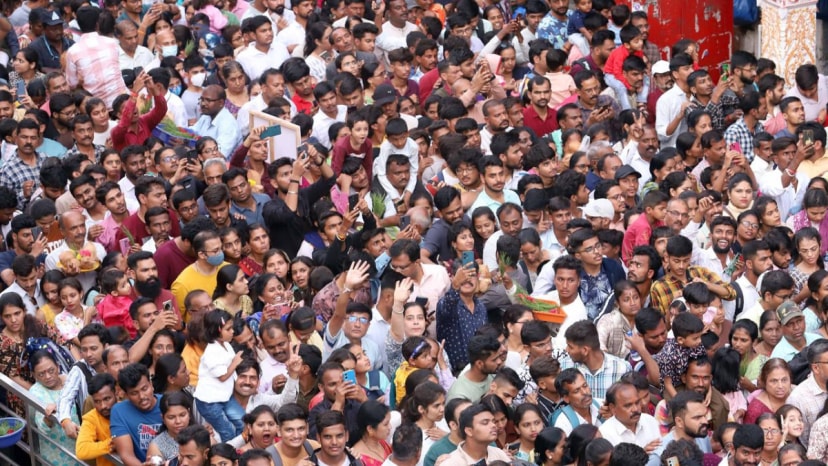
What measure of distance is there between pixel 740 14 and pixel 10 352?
33.1 ft

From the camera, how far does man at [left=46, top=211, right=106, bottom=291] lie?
12.8 metres

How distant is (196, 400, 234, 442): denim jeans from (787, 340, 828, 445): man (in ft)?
11.9

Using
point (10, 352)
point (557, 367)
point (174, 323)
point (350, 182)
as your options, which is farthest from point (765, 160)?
point (10, 352)

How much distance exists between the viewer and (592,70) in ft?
54.3

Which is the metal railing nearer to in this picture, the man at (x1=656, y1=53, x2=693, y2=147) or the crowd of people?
the crowd of people

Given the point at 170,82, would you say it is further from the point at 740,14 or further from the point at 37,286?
the point at 740,14

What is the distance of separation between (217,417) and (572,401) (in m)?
2.24

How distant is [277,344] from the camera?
1143cm

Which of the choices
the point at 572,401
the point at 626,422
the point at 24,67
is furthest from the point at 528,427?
the point at 24,67

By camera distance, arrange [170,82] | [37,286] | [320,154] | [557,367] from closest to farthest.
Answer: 1. [557,367]
2. [37,286]
3. [320,154]
4. [170,82]

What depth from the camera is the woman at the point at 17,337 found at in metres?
11.6

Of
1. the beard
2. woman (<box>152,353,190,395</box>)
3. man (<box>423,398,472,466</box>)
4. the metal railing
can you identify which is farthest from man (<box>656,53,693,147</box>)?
the metal railing

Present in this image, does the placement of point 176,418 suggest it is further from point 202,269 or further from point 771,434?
point 771,434

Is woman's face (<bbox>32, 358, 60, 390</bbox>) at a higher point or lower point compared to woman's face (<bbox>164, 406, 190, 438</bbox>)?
lower
